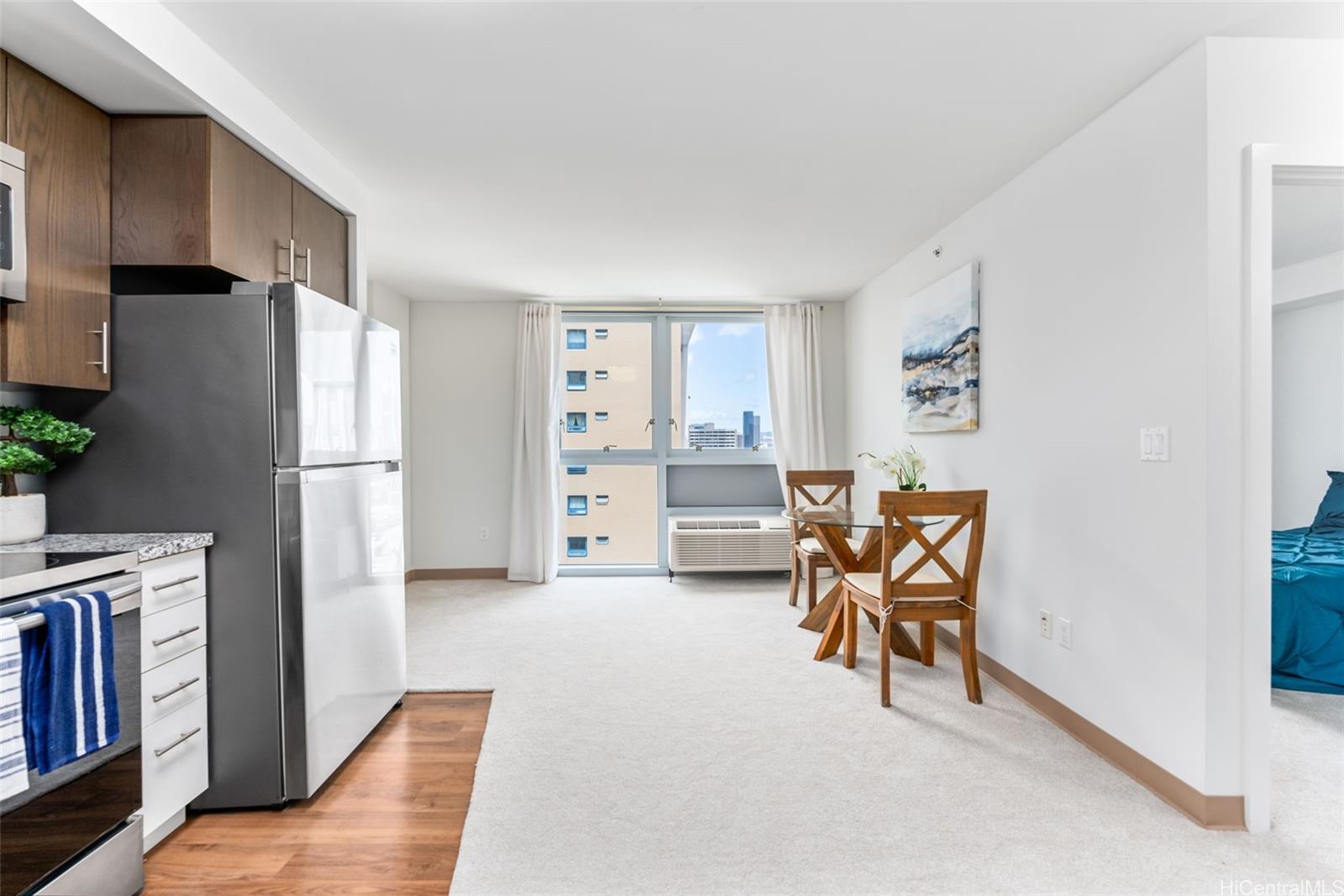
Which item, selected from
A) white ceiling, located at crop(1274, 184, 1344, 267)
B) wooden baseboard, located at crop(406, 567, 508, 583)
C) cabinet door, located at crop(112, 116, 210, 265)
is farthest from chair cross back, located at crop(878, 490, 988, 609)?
wooden baseboard, located at crop(406, 567, 508, 583)

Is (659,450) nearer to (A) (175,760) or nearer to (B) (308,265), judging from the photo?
(B) (308,265)

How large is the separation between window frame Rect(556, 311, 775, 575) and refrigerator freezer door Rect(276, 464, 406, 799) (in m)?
2.95

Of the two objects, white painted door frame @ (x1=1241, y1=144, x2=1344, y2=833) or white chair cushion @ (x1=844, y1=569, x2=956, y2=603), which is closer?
white painted door frame @ (x1=1241, y1=144, x2=1344, y2=833)

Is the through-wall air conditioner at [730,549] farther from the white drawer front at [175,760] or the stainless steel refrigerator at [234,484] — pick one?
the white drawer front at [175,760]

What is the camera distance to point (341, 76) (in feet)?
7.15

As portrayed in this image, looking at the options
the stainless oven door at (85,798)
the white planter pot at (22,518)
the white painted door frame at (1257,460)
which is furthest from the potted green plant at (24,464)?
the white painted door frame at (1257,460)

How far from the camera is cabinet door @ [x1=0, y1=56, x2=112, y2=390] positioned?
1.79 meters

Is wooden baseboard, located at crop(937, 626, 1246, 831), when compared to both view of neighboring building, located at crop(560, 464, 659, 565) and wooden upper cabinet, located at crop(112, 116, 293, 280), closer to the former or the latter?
view of neighboring building, located at crop(560, 464, 659, 565)

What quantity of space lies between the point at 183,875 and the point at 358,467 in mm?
1339

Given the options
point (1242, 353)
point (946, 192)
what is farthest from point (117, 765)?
point (946, 192)

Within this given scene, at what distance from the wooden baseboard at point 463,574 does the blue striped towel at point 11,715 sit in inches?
168

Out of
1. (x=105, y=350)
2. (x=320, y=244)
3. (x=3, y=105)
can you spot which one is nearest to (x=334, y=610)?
(x=105, y=350)

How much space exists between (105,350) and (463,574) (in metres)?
3.89

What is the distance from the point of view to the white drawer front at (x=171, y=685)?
183 centimetres
